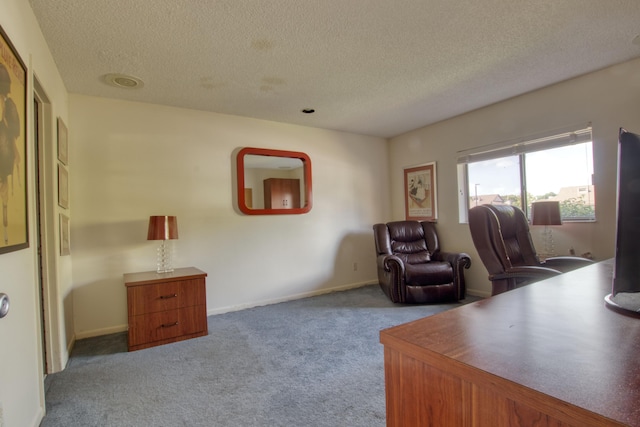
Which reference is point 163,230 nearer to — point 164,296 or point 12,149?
point 164,296

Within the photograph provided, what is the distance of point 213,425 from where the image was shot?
1644 mm

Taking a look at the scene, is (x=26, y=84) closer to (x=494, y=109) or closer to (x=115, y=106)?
(x=115, y=106)

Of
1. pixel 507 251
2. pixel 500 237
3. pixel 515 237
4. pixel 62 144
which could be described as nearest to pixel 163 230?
pixel 62 144

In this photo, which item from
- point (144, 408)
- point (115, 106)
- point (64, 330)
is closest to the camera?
point (144, 408)

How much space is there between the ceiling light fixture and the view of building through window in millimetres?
3874

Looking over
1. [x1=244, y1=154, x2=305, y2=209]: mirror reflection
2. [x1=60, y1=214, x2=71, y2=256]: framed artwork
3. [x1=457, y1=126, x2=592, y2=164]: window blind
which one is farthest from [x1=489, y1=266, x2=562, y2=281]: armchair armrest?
[x1=60, y1=214, x2=71, y2=256]: framed artwork

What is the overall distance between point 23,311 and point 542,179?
436 cm

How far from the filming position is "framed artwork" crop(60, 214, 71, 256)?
2.48 meters

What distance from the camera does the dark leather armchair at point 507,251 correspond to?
2.16m

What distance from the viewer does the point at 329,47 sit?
2.36 metres

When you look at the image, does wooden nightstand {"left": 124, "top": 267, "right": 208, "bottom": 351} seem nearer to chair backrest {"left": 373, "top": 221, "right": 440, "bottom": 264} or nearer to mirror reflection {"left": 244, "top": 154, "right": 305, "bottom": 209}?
mirror reflection {"left": 244, "top": 154, "right": 305, "bottom": 209}

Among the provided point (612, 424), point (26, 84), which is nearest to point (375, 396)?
point (612, 424)

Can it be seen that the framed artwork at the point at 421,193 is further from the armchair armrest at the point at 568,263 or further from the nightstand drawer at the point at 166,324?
the nightstand drawer at the point at 166,324

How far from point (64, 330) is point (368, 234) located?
374cm
